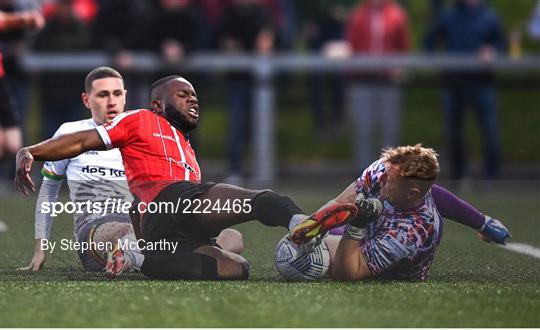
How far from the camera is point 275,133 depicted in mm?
15133

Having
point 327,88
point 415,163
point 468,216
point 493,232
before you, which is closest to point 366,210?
point 415,163

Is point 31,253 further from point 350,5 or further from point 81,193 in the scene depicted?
point 350,5

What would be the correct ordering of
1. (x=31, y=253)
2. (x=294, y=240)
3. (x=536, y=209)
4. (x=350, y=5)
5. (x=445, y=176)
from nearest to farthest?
(x=294, y=240), (x=31, y=253), (x=536, y=209), (x=445, y=176), (x=350, y=5)

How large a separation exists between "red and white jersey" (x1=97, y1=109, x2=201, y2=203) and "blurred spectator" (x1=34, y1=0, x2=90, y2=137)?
6.94 metres

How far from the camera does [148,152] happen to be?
24.7ft

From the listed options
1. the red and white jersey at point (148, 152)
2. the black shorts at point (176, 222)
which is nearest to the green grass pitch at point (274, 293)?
the black shorts at point (176, 222)

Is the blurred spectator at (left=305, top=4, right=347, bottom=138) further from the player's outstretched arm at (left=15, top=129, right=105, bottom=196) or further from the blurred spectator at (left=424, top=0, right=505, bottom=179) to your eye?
the player's outstretched arm at (left=15, top=129, right=105, bottom=196)

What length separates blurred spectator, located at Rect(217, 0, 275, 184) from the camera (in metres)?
14.8

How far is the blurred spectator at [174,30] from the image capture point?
14555mm

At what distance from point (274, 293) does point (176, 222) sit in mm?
744

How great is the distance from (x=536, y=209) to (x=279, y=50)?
6.74m

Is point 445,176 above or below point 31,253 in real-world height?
below

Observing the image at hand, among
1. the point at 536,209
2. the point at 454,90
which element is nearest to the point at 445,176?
the point at 454,90

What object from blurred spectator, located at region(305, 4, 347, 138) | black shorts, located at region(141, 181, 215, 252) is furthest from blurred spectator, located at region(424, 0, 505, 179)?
black shorts, located at region(141, 181, 215, 252)
